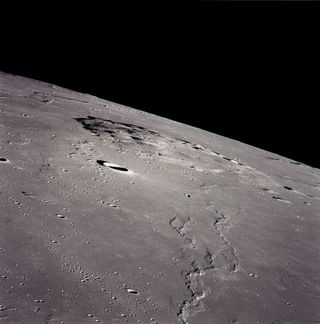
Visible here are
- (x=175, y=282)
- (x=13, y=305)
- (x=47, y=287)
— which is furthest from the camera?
(x=175, y=282)

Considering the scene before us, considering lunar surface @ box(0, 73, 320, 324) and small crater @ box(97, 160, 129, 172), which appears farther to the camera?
small crater @ box(97, 160, 129, 172)

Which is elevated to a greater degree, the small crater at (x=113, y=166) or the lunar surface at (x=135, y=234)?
the small crater at (x=113, y=166)

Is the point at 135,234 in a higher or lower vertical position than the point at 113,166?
lower

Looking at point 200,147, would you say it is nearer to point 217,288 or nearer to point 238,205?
point 238,205

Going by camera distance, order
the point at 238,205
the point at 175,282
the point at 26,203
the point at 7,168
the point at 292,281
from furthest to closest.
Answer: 1. the point at 238,205
2. the point at 7,168
3. the point at 292,281
4. the point at 26,203
5. the point at 175,282

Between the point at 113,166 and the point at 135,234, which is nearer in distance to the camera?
the point at 135,234

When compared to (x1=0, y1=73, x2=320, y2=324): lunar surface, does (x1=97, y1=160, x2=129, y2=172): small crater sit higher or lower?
higher

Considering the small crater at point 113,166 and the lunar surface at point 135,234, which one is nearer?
the lunar surface at point 135,234

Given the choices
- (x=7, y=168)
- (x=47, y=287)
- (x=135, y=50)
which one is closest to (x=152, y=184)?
(x=7, y=168)
